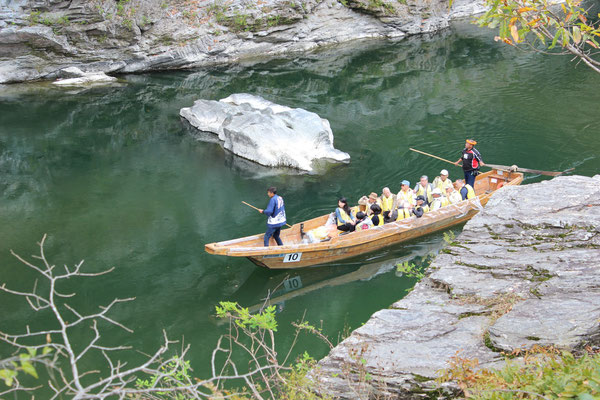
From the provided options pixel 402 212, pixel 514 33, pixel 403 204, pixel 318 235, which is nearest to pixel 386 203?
pixel 403 204

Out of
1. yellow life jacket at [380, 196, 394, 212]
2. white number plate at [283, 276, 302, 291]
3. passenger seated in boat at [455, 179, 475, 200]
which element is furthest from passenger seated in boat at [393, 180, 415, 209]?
white number plate at [283, 276, 302, 291]

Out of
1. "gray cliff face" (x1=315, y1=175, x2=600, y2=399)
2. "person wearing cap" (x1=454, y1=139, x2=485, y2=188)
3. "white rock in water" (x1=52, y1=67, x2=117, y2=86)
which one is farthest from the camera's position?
"white rock in water" (x1=52, y1=67, x2=117, y2=86)

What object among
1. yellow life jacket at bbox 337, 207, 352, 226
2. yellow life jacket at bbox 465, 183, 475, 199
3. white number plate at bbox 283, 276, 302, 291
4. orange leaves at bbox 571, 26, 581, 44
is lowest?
white number plate at bbox 283, 276, 302, 291

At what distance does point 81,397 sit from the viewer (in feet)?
12.8

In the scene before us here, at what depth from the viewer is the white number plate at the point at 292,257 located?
41.8 feet

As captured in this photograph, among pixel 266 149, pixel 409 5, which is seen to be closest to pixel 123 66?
pixel 266 149

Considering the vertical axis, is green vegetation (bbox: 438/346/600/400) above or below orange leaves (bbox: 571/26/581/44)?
below

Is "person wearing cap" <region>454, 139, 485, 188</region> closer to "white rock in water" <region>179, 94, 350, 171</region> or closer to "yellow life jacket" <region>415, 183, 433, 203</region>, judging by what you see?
"yellow life jacket" <region>415, 183, 433, 203</region>

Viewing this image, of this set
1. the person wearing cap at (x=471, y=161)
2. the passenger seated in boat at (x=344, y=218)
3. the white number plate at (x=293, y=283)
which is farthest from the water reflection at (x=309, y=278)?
the person wearing cap at (x=471, y=161)

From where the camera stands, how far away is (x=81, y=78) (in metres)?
29.2

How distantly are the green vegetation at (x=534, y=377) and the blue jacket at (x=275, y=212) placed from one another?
24.6 ft

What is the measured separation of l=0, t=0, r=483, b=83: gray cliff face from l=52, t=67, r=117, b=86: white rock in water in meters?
0.42

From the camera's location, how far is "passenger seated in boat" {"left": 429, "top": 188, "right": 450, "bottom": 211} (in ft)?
47.5

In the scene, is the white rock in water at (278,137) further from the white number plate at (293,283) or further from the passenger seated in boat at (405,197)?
the white number plate at (293,283)
